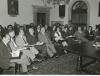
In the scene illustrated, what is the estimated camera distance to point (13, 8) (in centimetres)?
471

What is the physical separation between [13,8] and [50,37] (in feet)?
4.09

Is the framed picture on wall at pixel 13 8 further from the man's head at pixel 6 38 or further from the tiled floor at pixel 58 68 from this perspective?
the tiled floor at pixel 58 68

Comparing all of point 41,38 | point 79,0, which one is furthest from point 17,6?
point 79,0

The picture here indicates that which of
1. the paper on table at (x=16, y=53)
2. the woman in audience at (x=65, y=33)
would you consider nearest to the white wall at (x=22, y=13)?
the woman in audience at (x=65, y=33)

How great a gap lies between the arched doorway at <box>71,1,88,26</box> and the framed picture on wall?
51.2 inches

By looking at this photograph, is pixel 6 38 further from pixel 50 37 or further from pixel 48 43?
pixel 50 37

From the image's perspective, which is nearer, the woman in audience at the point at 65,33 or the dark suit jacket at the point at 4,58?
the dark suit jacket at the point at 4,58

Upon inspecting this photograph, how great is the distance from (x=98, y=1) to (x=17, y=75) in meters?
2.21

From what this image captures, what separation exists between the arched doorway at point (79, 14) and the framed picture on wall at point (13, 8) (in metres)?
1.30

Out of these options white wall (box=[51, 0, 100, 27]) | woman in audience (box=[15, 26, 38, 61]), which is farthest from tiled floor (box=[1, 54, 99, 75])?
white wall (box=[51, 0, 100, 27])

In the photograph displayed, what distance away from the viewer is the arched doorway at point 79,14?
4.30 metres

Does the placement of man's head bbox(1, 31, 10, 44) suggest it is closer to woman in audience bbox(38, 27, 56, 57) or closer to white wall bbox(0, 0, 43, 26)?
white wall bbox(0, 0, 43, 26)

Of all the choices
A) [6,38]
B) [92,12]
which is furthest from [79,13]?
[6,38]

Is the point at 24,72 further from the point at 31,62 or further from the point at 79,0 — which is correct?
the point at 79,0
